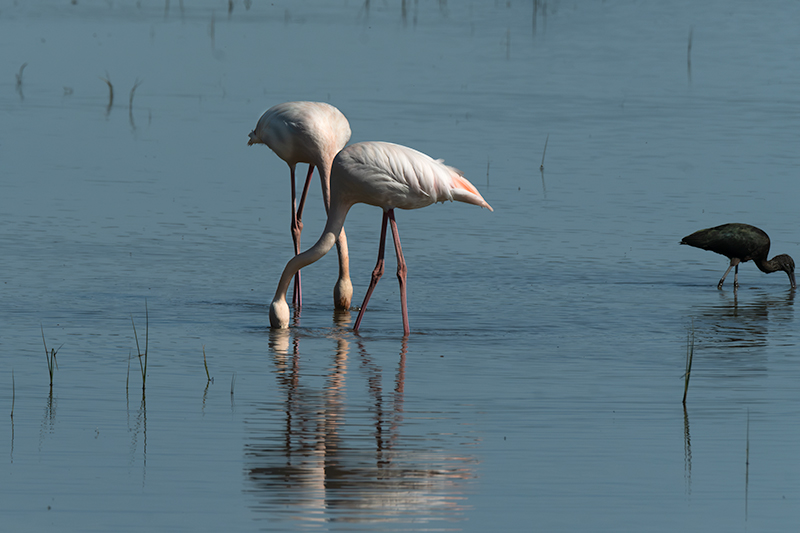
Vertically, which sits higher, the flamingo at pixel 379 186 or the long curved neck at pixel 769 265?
the flamingo at pixel 379 186

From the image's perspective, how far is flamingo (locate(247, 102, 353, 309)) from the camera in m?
11.1

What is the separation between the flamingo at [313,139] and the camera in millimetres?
11078

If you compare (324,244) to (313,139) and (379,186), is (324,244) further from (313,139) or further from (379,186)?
(313,139)

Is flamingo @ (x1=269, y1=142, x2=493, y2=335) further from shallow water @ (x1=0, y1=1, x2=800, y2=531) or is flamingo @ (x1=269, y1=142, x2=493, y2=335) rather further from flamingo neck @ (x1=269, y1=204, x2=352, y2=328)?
shallow water @ (x1=0, y1=1, x2=800, y2=531)

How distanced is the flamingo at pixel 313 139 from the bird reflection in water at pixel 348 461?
279cm

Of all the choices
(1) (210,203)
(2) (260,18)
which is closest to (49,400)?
(1) (210,203)

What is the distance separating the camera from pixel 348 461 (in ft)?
21.4

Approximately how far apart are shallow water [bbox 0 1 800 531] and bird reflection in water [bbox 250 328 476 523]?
21 mm

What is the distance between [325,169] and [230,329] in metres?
1.99

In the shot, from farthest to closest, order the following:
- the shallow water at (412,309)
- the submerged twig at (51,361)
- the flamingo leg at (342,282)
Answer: the flamingo leg at (342,282) → the submerged twig at (51,361) → the shallow water at (412,309)

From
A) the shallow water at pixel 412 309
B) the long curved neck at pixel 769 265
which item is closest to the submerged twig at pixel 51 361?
the shallow water at pixel 412 309

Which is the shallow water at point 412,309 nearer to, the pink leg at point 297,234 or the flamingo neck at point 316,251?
the pink leg at point 297,234

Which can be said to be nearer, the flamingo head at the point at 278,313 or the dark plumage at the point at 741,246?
the flamingo head at the point at 278,313

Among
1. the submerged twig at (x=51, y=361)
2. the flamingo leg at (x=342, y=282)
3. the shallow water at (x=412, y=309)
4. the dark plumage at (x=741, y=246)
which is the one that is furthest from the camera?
the dark plumage at (x=741, y=246)
